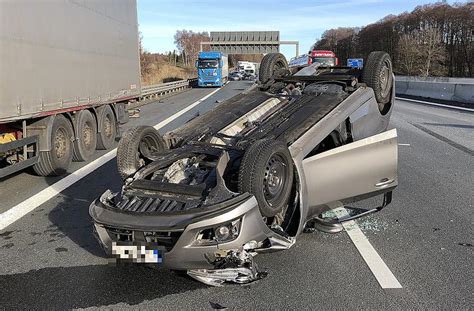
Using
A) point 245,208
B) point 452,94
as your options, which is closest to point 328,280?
point 245,208

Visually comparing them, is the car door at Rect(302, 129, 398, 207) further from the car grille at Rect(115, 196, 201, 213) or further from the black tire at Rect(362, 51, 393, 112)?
the black tire at Rect(362, 51, 393, 112)

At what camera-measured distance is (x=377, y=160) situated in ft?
15.0

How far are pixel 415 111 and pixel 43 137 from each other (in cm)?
1523

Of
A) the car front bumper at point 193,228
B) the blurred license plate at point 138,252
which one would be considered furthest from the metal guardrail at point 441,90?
the blurred license plate at point 138,252

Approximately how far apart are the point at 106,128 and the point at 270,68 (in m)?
5.15

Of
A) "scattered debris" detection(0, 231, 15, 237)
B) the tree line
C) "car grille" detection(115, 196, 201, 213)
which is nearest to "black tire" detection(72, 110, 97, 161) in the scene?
"scattered debris" detection(0, 231, 15, 237)

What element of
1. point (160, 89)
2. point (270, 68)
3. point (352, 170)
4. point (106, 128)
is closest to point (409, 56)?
point (160, 89)

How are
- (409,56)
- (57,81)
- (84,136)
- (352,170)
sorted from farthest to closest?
(409,56) < (84,136) < (57,81) < (352,170)

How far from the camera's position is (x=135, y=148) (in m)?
4.62

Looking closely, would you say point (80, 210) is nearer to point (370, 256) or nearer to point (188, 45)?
point (370, 256)

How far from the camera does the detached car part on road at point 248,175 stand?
338cm

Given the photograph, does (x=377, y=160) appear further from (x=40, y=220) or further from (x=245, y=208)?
(x=40, y=220)

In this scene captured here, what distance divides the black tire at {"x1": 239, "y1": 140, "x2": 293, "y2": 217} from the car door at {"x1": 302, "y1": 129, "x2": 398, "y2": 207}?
0.94 feet

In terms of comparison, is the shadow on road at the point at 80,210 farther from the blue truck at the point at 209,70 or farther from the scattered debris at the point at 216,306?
the blue truck at the point at 209,70
